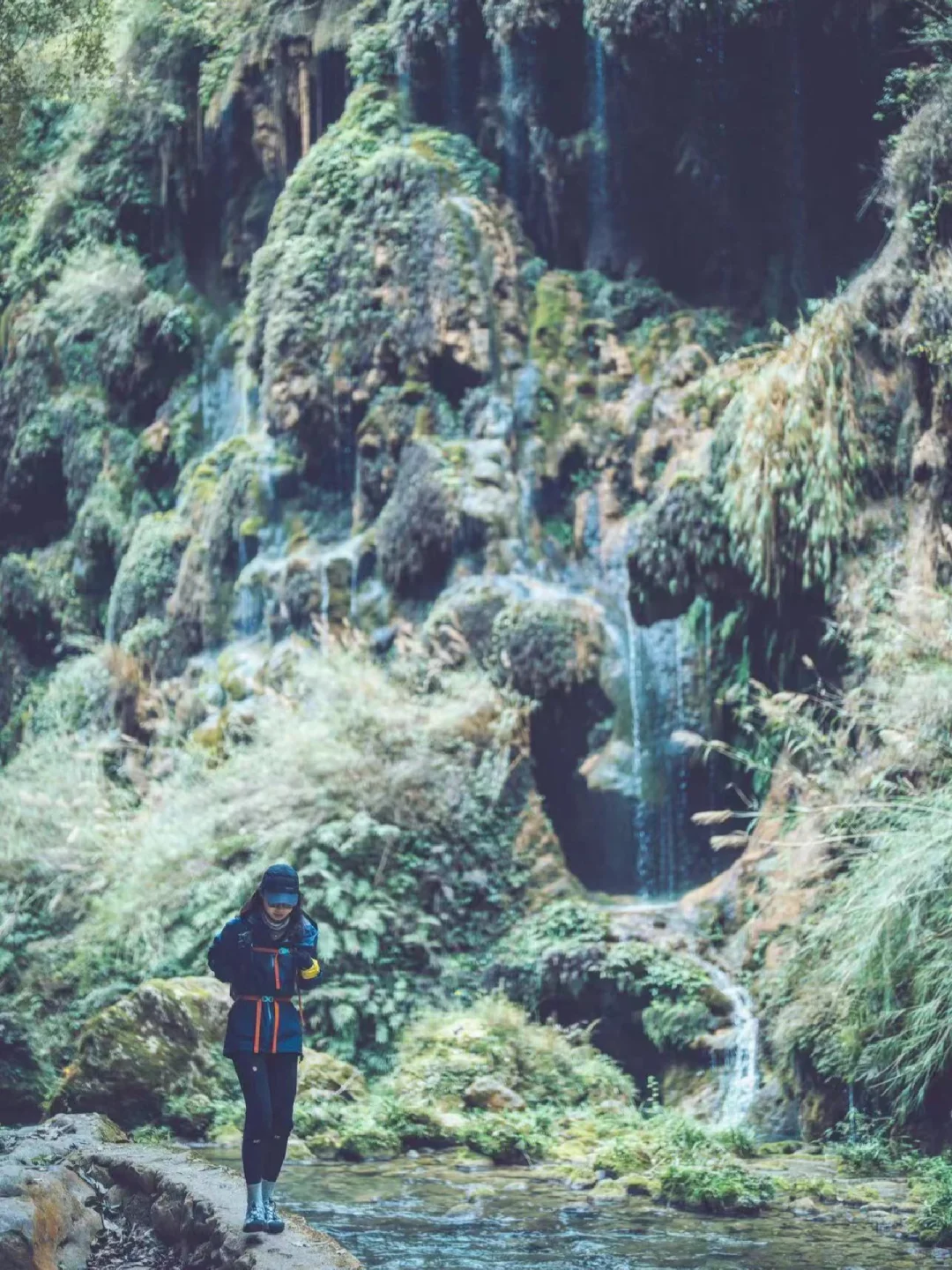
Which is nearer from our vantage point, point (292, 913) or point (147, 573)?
point (292, 913)

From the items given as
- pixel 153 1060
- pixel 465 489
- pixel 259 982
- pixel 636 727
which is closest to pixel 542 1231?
pixel 259 982

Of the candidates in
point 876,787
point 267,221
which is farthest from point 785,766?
point 267,221

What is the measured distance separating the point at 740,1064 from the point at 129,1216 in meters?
5.95

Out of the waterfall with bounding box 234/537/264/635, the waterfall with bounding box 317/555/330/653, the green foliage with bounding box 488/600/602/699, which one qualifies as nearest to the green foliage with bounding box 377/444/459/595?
the waterfall with bounding box 317/555/330/653

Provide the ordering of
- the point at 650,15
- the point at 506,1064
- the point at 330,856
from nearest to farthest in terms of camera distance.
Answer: the point at 506,1064 → the point at 330,856 → the point at 650,15

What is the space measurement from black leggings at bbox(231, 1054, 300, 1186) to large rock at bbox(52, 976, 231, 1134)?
585cm

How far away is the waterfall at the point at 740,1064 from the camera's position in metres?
11.6

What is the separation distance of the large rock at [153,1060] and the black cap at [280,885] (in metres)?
6.38

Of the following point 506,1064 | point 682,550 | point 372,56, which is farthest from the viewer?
point 372,56

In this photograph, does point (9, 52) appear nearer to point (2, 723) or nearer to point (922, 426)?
point (922, 426)

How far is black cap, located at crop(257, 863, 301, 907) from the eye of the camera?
6160mm

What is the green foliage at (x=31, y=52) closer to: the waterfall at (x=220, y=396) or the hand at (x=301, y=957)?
the waterfall at (x=220, y=396)

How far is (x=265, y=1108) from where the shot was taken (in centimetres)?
620

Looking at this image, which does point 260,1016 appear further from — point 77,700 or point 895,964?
point 77,700
